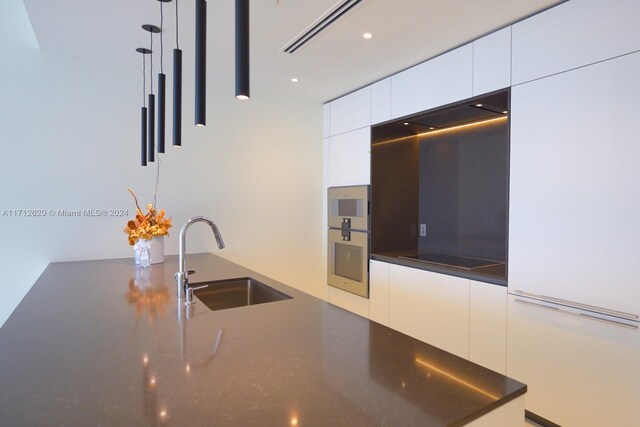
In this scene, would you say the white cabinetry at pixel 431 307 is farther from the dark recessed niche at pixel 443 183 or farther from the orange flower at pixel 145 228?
the orange flower at pixel 145 228

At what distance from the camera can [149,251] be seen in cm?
246

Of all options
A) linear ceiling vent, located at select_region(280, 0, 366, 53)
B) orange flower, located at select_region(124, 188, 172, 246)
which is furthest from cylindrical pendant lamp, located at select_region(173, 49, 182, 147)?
orange flower, located at select_region(124, 188, 172, 246)

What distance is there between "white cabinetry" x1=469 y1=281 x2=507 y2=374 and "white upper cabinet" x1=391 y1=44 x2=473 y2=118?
1278 millimetres

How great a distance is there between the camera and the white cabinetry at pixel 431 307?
2.38 meters

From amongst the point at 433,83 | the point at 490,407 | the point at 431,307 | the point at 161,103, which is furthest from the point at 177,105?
the point at 431,307

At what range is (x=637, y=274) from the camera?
1.62m

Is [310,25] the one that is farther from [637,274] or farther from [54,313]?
[637,274]

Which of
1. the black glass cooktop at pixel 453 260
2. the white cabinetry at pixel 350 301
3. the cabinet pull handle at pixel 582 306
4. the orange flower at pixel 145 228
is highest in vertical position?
the orange flower at pixel 145 228

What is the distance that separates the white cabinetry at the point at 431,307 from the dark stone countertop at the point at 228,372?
4.28ft

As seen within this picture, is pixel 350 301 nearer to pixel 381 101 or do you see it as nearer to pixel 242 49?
pixel 381 101

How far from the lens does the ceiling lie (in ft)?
6.41

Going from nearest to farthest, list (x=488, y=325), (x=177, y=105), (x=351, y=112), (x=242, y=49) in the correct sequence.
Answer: (x=242, y=49) < (x=177, y=105) < (x=488, y=325) < (x=351, y=112)

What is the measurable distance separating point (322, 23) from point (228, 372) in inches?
77.8

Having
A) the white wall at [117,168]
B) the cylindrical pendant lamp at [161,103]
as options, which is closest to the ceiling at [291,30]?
the white wall at [117,168]
